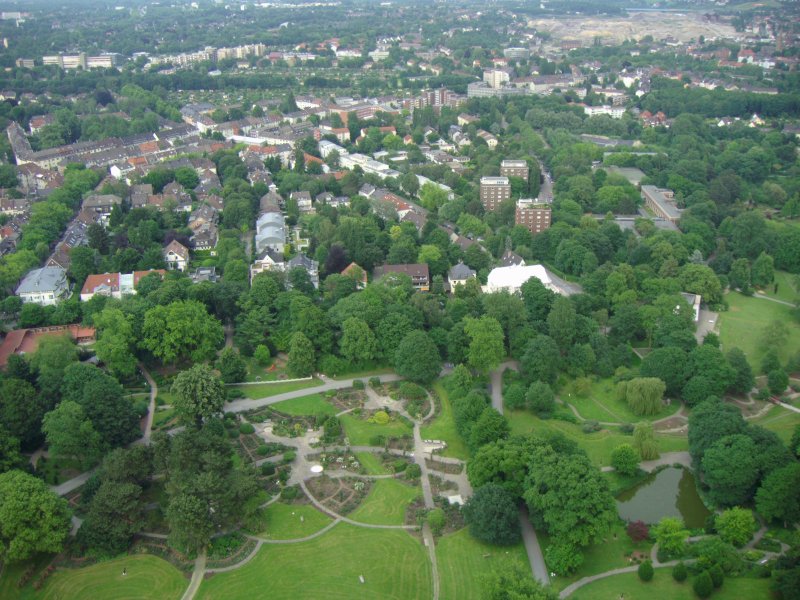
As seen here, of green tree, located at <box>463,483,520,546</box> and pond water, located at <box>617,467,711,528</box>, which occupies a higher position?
green tree, located at <box>463,483,520,546</box>

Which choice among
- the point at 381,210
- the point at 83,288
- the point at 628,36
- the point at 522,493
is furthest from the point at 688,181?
the point at 628,36

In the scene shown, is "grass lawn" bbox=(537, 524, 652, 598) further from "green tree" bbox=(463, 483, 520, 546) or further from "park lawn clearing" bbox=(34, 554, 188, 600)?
"park lawn clearing" bbox=(34, 554, 188, 600)

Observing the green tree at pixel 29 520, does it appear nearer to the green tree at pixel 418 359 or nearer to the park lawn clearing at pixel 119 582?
the park lawn clearing at pixel 119 582

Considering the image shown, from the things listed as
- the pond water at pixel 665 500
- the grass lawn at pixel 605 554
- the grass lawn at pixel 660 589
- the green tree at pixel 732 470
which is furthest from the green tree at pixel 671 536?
the green tree at pixel 732 470

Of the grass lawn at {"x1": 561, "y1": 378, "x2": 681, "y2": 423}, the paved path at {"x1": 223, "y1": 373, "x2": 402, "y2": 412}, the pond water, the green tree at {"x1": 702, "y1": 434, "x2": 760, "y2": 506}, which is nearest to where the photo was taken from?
the green tree at {"x1": 702, "y1": 434, "x2": 760, "y2": 506}

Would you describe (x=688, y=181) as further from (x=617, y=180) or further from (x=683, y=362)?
(x=683, y=362)

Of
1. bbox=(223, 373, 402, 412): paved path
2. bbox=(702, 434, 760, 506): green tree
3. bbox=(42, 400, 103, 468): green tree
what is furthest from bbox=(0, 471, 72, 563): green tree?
bbox=(702, 434, 760, 506): green tree

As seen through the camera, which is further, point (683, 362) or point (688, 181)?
point (688, 181)

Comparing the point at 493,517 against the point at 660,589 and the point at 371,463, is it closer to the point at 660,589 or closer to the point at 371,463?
the point at 660,589
